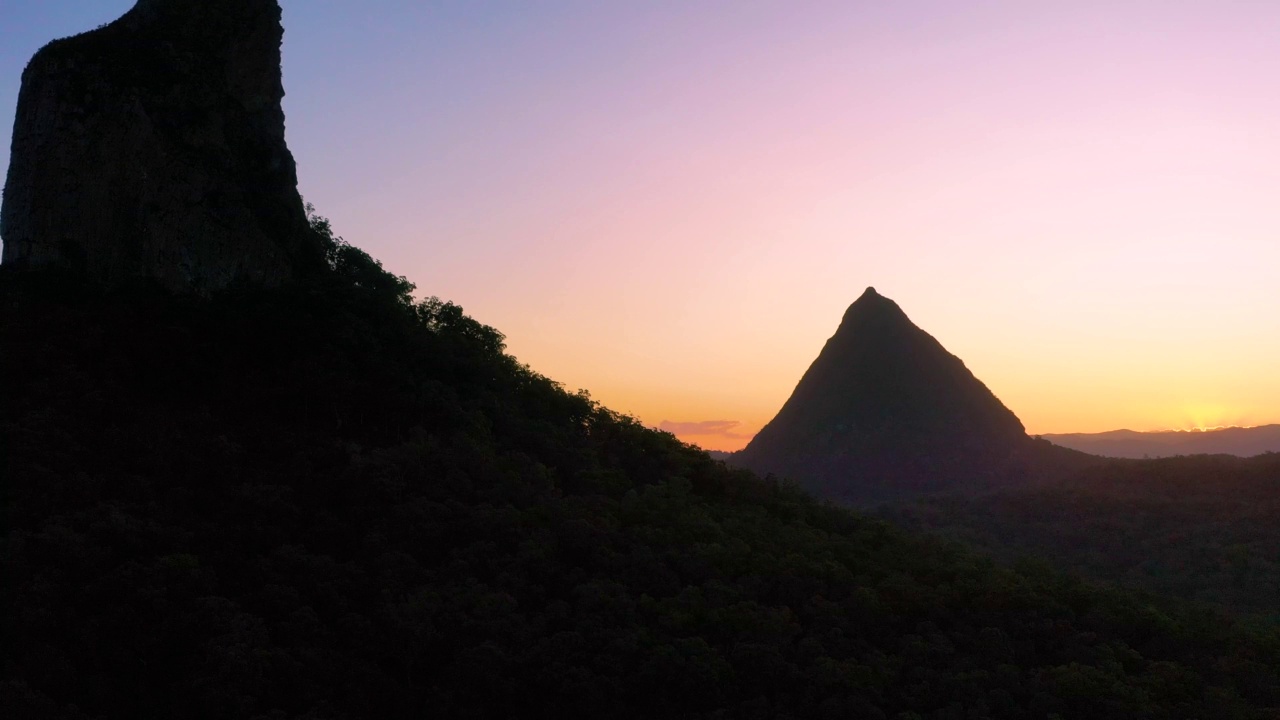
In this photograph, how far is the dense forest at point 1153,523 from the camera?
3922 cm

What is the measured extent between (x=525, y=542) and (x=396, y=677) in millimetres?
4686

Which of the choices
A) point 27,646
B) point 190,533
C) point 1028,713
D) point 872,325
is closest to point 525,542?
point 190,533

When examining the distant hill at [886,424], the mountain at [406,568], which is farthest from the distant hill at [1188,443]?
the mountain at [406,568]

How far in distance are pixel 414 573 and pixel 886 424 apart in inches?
2545

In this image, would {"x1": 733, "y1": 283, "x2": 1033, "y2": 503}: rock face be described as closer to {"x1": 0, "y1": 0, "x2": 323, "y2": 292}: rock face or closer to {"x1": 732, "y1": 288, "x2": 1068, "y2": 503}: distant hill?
{"x1": 732, "y1": 288, "x2": 1068, "y2": 503}: distant hill

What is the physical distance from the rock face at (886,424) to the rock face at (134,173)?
182 feet

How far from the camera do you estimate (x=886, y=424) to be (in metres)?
79.8

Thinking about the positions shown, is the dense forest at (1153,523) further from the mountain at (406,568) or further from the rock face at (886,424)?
the mountain at (406,568)

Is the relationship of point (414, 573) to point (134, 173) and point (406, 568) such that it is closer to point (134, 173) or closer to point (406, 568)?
point (406, 568)

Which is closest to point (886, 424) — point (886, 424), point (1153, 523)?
point (886, 424)

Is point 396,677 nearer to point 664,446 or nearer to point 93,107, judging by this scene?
point 664,446

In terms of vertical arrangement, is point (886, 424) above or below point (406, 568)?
above

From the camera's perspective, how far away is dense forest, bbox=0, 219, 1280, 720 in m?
16.9

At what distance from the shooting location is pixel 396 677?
695 inches
